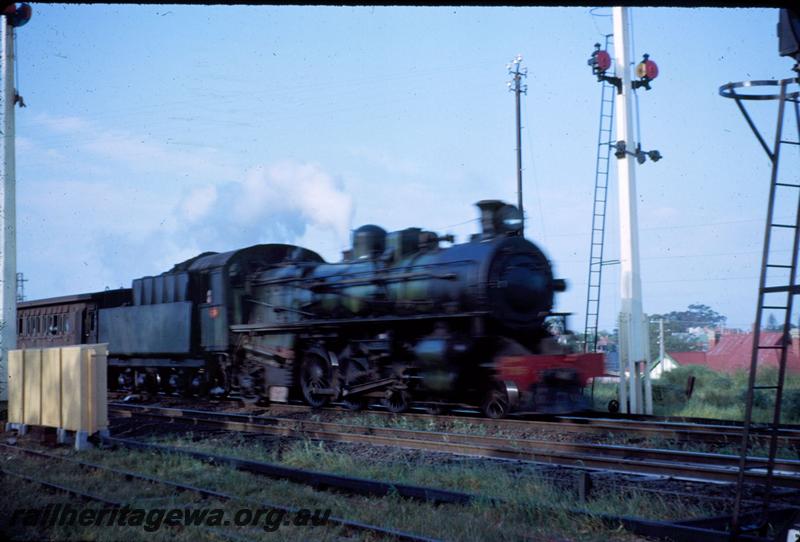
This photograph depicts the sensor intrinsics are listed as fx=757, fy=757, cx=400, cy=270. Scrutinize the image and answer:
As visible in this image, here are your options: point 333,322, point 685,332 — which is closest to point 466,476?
point 333,322

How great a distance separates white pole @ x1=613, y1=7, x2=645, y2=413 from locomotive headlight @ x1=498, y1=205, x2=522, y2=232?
2.71 m

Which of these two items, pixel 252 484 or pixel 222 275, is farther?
pixel 222 275

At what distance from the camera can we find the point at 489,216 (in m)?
14.6

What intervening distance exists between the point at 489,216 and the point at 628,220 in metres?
3.37

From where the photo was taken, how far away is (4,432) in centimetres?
1418

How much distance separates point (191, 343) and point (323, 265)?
15.8 feet

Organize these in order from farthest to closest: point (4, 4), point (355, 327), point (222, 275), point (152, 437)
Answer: point (222, 275)
point (355, 327)
point (152, 437)
point (4, 4)

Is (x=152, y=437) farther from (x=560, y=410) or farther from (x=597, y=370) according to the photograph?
(x=597, y=370)

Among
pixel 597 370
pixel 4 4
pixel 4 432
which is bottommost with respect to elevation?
pixel 4 432

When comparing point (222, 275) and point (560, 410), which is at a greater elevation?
point (222, 275)

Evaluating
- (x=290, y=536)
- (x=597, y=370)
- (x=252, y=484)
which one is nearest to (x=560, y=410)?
(x=597, y=370)

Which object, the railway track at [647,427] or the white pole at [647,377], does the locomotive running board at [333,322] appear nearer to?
the railway track at [647,427]

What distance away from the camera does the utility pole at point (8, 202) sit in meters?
18.0

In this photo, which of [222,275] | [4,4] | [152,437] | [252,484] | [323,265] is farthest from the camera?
[222,275]
